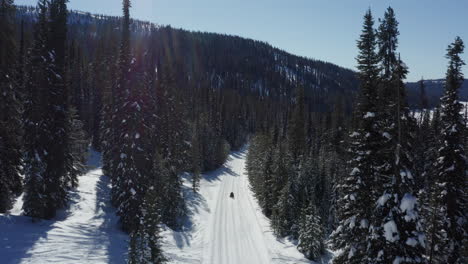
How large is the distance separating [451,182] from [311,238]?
1326 centimetres

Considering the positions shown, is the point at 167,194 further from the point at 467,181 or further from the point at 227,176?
the point at 227,176

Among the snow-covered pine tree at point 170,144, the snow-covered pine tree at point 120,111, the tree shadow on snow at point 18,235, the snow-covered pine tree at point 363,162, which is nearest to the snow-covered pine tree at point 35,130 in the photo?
the tree shadow on snow at point 18,235

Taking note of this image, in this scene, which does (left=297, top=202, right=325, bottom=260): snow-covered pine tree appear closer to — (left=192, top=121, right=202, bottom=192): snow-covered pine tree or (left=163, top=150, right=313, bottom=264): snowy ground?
(left=163, top=150, right=313, bottom=264): snowy ground

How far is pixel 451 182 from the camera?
22.3 m

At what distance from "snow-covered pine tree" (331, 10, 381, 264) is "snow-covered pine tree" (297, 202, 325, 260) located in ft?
A: 38.2

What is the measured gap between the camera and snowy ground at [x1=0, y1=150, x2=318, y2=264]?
19359 mm

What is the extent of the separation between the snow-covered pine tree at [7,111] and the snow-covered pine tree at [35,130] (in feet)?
4.08

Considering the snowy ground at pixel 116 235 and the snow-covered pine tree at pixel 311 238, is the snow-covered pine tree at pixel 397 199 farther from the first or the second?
the snow-covered pine tree at pixel 311 238

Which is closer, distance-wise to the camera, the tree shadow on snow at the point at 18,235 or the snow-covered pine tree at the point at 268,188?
the tree shadow on snow at the point at 18,235

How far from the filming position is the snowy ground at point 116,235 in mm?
19359

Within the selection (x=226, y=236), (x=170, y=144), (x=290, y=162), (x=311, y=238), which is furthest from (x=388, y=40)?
(x=170, y=144)

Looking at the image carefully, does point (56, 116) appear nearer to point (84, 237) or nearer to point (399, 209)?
point (84, 237)

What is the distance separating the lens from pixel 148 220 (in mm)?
17172

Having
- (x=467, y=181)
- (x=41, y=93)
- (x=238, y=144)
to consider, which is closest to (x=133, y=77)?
(x=41, y=93)
